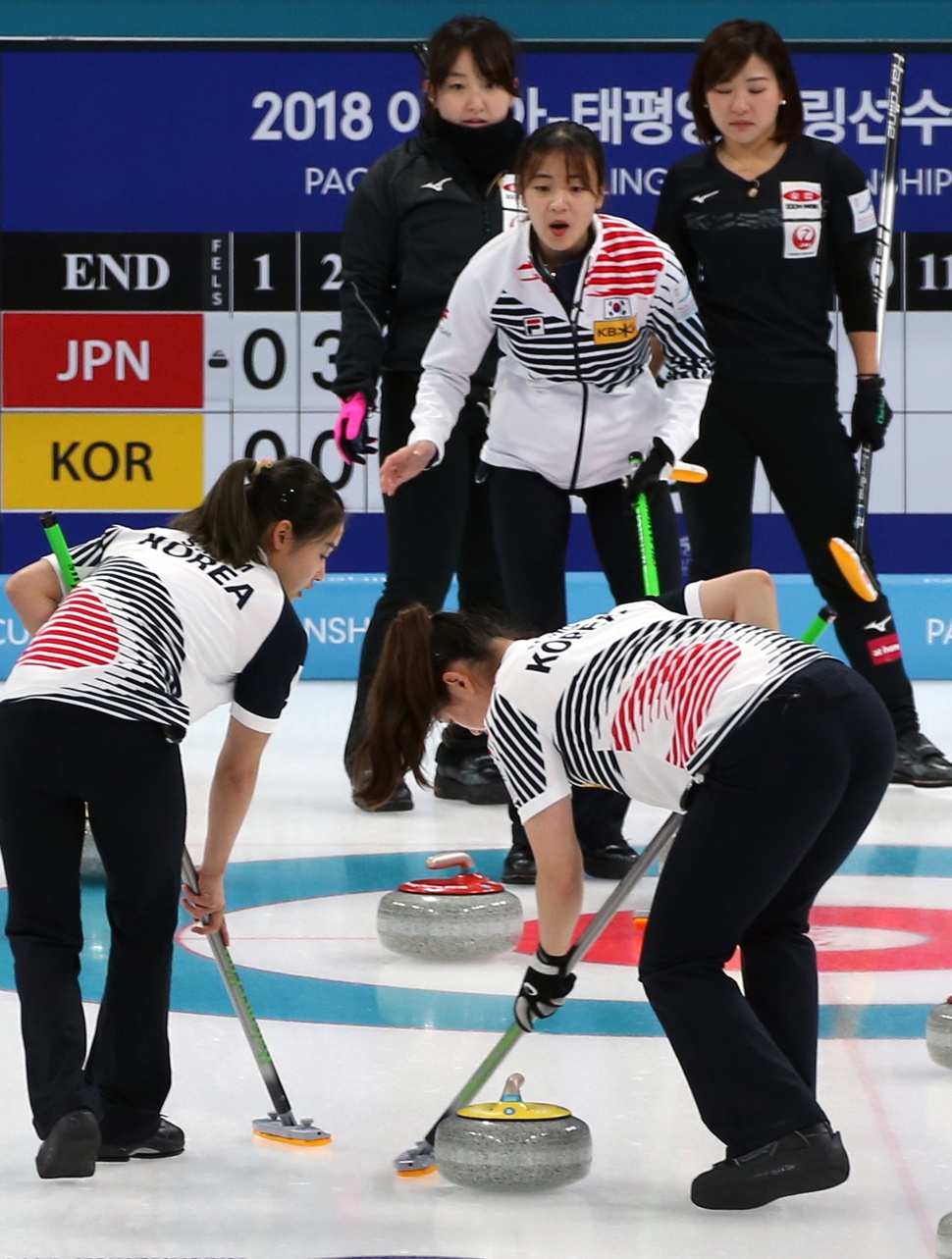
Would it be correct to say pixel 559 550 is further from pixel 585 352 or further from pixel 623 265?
pixel 623 265

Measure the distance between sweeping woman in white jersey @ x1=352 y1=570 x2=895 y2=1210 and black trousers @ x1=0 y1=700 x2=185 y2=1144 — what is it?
31 centimetres

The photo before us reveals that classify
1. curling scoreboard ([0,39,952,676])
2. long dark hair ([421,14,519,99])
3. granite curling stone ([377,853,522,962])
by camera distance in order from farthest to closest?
curling scoreboard ([0,39,952,676]) < long dark hair ([421,14,519,99]) < granite curling stone ([377,853,522,962])

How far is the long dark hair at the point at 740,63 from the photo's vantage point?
423cm

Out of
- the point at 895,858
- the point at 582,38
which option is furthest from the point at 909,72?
the point at 895,858

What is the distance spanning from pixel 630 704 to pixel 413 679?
294 mm

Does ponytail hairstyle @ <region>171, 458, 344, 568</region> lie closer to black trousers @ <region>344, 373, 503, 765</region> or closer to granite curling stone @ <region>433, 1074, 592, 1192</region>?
granite curling stone @ <region>433, 1074, 592, 1192</region>

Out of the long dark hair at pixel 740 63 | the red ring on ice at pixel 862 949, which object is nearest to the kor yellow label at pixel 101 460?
the long dark hair at pixel 740 63

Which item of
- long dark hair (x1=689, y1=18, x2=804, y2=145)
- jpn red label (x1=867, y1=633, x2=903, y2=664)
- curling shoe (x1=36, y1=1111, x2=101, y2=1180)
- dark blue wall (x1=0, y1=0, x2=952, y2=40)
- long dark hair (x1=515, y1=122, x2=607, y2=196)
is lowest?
curling shoe (x1=36, y1=1111, x2=101, y2=1180)

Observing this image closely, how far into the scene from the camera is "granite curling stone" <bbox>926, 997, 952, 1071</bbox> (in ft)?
8.29

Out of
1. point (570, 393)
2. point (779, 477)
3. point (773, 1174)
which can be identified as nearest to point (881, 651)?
point (779, 477)

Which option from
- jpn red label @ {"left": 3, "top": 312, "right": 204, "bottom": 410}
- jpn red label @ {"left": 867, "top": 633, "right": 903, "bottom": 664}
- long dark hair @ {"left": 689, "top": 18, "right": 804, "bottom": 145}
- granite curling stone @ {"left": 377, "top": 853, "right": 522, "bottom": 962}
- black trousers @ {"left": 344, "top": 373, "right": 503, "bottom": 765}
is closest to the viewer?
granite curling stone @ {"left": 377, "top": 853, "right": 522, "bottom": 962}

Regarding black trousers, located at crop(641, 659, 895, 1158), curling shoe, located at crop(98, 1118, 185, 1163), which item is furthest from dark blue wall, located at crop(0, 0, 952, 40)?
curling shoe, located at crop(98, 1118, 185, 1163)

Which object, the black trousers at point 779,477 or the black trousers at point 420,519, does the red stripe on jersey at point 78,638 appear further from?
the black trousers at point 779,477

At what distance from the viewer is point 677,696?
221cm
